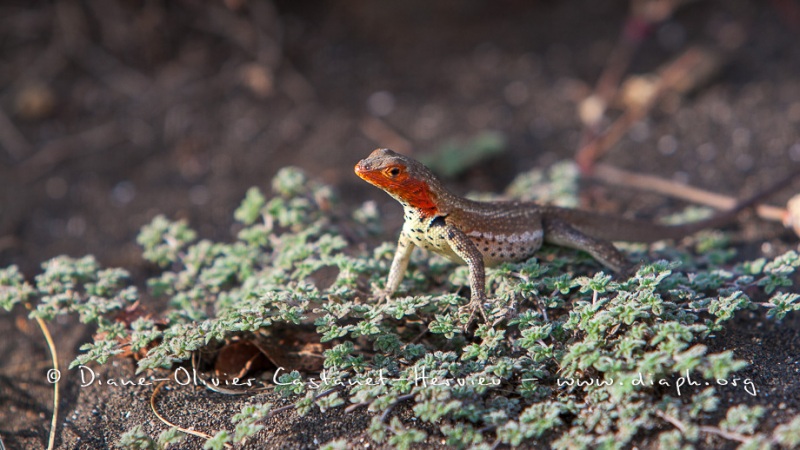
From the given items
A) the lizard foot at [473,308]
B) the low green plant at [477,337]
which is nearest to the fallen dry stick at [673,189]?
the low green plant at [477,337]

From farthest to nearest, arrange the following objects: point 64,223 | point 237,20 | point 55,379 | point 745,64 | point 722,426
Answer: point 237,20
point 745,64
point 64,223
point 55,379
point 722,426

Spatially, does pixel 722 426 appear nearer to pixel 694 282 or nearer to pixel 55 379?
pixel 694 282

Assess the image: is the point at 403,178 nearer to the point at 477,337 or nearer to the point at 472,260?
the point at 472,260

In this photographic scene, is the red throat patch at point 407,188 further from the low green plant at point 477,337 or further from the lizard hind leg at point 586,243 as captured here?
the lizard hind leg at point 586,243

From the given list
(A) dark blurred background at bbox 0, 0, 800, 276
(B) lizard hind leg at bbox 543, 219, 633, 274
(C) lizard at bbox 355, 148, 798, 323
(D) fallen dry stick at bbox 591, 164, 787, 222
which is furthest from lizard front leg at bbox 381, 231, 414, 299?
(D) fallen dry stick at bbox 591, 164, 787, 222

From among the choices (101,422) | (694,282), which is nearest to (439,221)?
(694,282)

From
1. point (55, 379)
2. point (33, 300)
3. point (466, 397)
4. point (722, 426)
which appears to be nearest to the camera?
point (722, 426)
